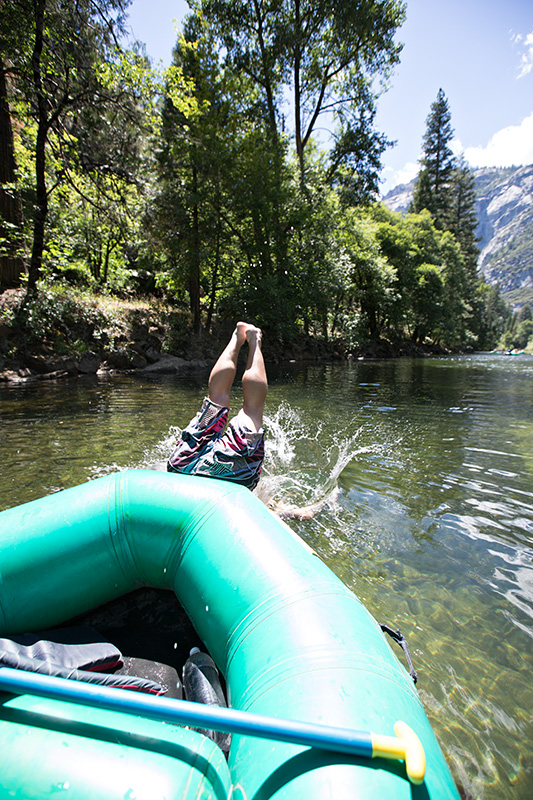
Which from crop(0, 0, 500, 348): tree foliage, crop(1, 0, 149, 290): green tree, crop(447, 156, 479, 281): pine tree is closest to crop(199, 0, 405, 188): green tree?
crop(0, 0, 500, 348): tree foliage

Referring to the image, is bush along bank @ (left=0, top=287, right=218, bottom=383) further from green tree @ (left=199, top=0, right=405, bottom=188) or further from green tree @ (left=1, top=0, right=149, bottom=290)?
green tree @ (left=199, top=0, right=405, bottom=188)

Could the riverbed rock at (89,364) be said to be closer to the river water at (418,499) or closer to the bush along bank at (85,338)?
the bush along bank at (85,338)

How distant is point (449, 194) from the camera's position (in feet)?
141

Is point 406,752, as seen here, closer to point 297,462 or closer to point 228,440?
point 228,440

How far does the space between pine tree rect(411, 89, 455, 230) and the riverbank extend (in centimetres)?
3433

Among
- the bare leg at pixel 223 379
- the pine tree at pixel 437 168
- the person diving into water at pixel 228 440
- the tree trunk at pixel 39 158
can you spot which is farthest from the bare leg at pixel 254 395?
the pine tree at pixel 437 168

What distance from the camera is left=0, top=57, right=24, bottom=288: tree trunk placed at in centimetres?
1086

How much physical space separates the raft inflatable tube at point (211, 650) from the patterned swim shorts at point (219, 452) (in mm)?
884

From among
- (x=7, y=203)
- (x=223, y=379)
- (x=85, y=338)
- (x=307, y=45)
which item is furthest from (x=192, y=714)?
(x=307, y=45)

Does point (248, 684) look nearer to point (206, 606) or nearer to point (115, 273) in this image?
point (206, 606)

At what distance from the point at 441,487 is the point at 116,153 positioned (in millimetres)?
13463

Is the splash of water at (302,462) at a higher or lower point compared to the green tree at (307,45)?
lower

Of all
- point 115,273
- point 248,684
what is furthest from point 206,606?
point 115,273

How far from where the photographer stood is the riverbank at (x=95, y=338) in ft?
36.4
